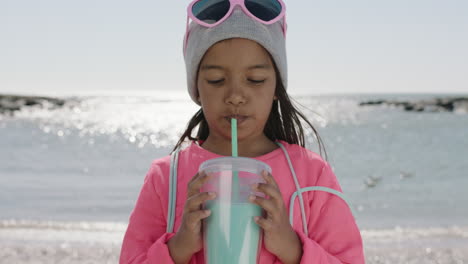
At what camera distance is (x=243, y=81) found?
184cm

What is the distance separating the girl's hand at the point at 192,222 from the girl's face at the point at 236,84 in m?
0.40

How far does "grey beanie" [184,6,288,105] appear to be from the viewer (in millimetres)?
1870

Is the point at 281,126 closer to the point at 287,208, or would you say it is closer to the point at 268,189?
the point at 287,208

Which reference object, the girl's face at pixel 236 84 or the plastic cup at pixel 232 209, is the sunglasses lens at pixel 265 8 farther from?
the plastic cup at pixel 232 209

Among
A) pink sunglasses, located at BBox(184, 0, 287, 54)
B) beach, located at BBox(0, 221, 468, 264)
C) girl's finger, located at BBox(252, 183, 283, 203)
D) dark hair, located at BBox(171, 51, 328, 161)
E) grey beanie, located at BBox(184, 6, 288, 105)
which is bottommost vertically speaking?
beach, located at BBox(0, 221, 468, 264)

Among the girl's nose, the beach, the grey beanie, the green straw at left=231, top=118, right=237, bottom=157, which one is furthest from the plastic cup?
the beach

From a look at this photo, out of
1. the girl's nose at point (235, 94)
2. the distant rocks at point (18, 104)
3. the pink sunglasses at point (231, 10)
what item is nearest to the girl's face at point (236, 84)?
the girl's nose at point (235, 94)

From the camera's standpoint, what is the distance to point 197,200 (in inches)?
58.7

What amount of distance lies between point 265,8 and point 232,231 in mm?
899

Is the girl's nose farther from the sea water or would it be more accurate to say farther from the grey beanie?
the sea water

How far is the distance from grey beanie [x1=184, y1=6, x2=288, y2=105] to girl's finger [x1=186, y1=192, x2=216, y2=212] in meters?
0.61

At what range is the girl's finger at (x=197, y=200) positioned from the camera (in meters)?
1.47

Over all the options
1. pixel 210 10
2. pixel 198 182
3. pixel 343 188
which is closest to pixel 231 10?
pixel 210 10

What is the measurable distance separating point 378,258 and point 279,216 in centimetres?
440
